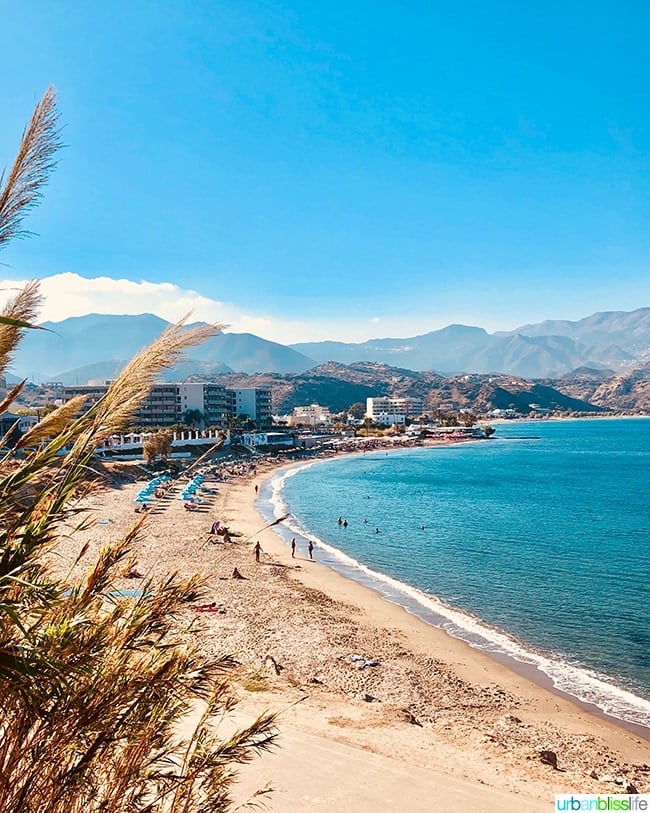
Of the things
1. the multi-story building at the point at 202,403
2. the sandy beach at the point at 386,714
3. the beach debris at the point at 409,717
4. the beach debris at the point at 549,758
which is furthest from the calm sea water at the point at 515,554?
the multi-story building at the point at 202,403

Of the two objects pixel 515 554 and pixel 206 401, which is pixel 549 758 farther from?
pixel 206 401

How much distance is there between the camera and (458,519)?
4553 centimetres

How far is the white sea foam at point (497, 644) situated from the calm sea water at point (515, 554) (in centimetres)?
6

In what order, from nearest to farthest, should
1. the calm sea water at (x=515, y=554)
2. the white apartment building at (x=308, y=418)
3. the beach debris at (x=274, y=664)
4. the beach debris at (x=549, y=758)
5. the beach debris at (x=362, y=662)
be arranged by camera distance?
1. the beach debris at (x=549, y=758)
2. the beach debris at (x=274, y=664)
3. the beach debris at (x=362, y=662)
4. the calm sea water at (x=515, y=554)
5. the white apartment building at (x=308, y=418)

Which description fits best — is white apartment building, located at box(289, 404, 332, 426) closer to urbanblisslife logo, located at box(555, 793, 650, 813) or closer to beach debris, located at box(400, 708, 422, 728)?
beach debris, located at box(400, 708, 422, 728)

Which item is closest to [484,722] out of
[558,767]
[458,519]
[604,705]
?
[558,767]

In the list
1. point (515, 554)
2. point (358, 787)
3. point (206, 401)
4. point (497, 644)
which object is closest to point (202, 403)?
point (206, 401)

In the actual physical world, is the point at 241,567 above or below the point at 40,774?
below

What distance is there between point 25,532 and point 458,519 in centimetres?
4503

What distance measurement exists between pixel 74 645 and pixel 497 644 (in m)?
19.8

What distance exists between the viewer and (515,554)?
33.9 m

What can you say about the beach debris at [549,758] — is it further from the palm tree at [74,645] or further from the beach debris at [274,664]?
the palm tree at [74,645]

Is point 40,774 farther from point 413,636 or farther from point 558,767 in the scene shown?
point 413,636

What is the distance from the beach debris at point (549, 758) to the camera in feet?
39.5
